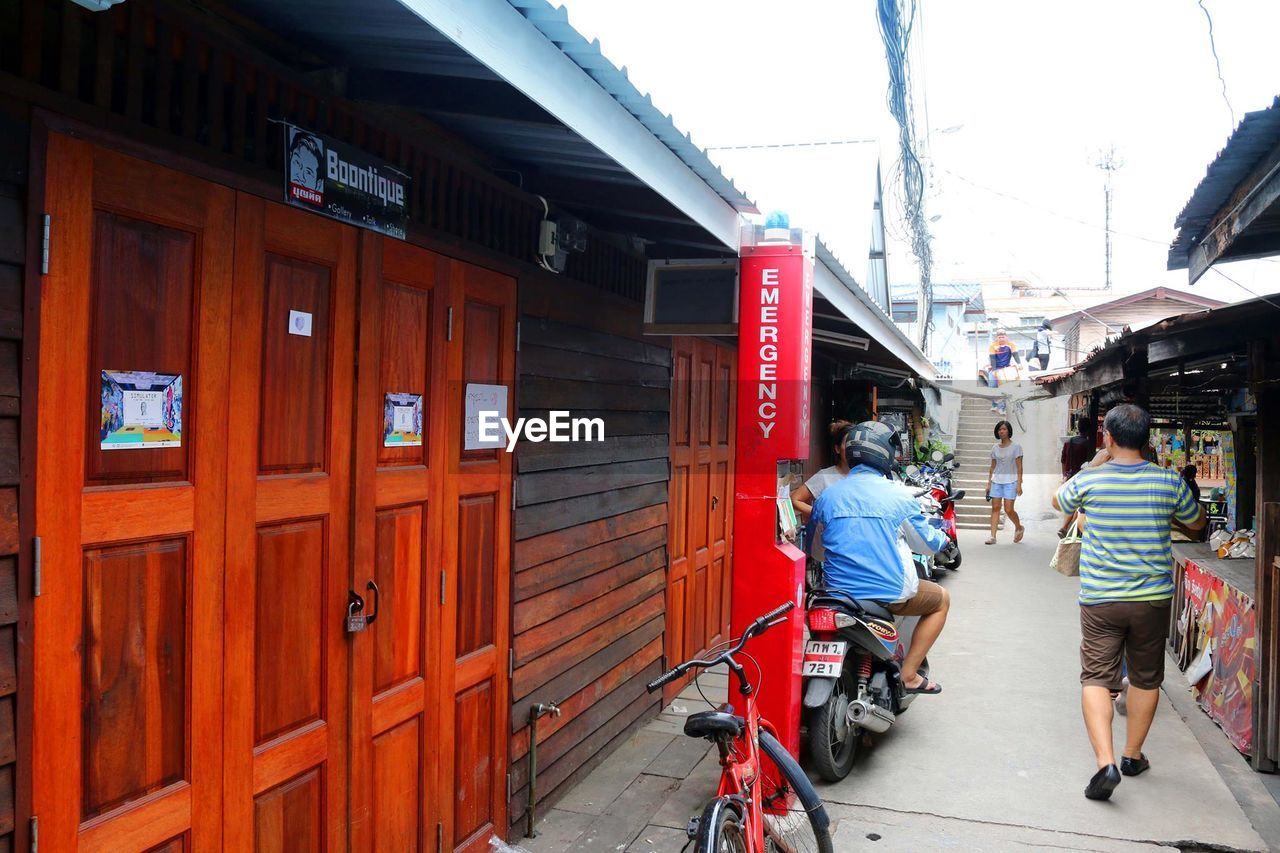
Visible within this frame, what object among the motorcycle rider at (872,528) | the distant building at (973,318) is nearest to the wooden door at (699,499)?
the motorcycle rider at (872,528)

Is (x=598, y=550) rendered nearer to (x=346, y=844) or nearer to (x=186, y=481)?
(x=346, y=844)

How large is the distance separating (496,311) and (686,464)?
3.01 m

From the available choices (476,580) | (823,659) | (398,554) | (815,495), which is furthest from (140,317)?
(815,495)

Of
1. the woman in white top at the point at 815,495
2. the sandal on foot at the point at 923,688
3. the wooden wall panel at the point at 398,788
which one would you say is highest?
the woman in white top at the point at 815,495

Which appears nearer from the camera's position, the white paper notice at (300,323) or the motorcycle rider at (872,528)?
the white paper notice at (300,323)

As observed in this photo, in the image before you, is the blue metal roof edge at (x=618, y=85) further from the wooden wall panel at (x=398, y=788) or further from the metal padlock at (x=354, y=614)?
the wooden wall panel at (x=398, y=788)

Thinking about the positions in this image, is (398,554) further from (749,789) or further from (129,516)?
(749,789)

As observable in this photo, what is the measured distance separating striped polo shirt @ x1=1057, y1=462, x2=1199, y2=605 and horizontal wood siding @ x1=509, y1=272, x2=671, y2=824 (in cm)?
257

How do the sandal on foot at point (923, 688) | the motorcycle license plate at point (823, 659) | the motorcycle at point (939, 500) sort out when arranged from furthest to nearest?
the motorcycle at point (939, 500) → the sandal on foot at point (923, 688) → the motorcycle license plate at point (823, 659)

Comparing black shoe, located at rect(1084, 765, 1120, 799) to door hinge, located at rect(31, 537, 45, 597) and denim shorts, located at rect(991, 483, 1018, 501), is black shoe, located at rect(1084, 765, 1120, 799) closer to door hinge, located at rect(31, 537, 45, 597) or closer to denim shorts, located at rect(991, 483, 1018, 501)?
door hinge, located at rect(31, 537, 45, 597)

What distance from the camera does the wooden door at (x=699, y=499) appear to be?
261 inches

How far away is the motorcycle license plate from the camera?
193 inches

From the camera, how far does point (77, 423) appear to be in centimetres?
221

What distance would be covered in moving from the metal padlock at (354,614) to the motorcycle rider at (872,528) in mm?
2987
